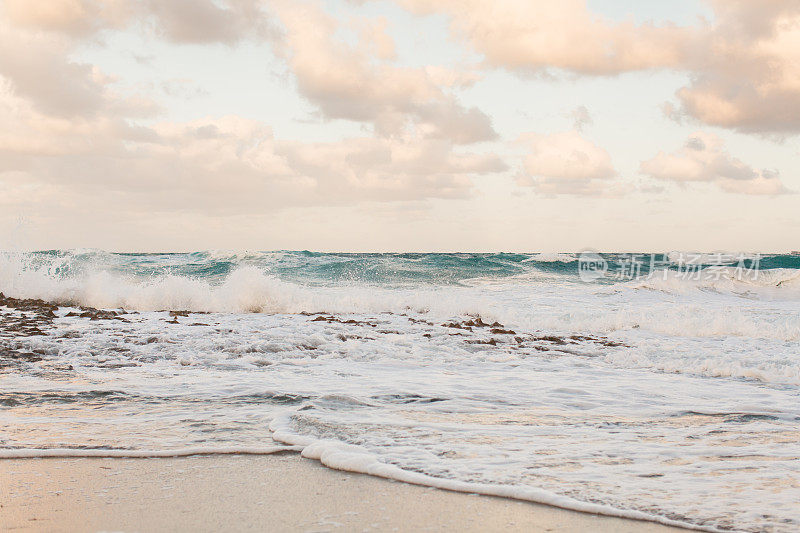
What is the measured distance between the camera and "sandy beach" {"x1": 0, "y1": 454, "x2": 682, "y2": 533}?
109 inches

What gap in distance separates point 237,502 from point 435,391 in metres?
3.28

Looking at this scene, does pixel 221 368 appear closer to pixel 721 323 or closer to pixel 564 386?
pixel 564 386

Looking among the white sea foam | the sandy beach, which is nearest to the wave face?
the white sea foam

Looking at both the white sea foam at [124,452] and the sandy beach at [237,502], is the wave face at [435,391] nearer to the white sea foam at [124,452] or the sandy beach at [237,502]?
the white sea foam at [124,452]

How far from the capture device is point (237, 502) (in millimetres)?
3035

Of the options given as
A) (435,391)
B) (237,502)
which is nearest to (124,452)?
(237,502)

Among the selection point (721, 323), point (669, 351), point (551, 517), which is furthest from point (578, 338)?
point (551, 517)

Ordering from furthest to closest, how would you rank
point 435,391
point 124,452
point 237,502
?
point 435,391, point 124,452, point 237,502

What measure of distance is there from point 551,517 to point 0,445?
3.39m

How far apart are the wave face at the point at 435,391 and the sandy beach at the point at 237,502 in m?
0.17

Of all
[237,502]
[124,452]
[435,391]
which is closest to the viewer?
[237,502]

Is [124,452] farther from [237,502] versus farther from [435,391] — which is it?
[435,391]

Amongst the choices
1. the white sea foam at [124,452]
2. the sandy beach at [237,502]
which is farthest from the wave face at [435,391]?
the sandy beach at [237,502]

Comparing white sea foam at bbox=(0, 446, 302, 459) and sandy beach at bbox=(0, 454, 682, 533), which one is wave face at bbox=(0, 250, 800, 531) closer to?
white sea foam at bbox=(0, 446, 302, 459)
